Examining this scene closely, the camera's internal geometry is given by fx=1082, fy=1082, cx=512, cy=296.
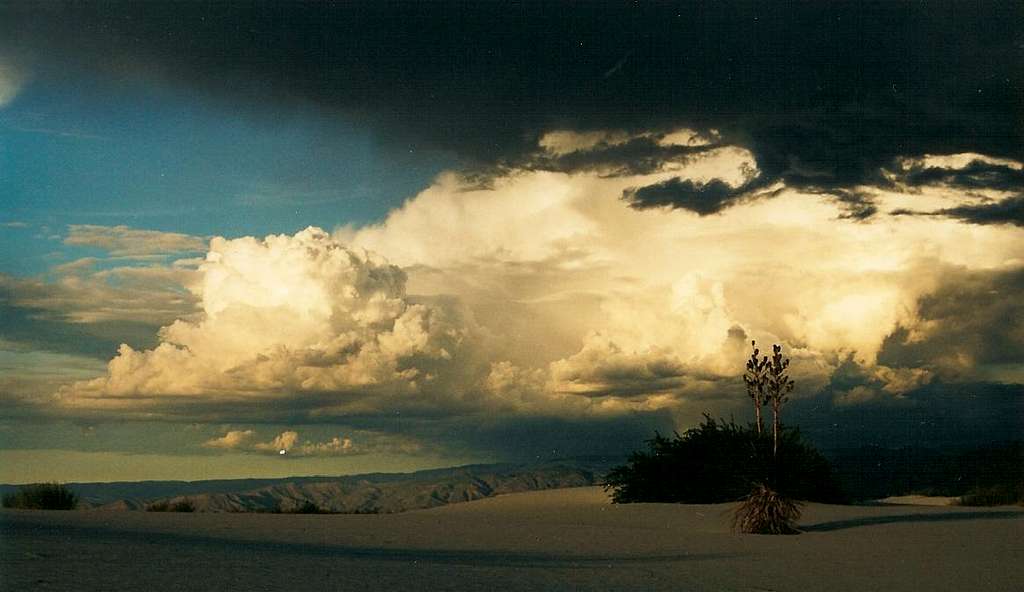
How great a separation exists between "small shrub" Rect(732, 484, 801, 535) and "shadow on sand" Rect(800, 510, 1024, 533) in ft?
3.39

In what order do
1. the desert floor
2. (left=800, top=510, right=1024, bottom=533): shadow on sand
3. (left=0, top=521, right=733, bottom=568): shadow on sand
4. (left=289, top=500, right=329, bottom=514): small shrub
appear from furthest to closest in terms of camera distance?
(left=289, top=500, right=329, bottom=514): small shrub < (left=800, top=510, right=1024, bottom=533): shadow on sand < (left=0, top=521, right=733, bottom=568): shadow on sand < the desert floor

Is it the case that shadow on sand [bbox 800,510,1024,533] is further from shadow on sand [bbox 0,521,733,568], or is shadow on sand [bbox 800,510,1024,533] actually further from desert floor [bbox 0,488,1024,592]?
shadow on sand [bbox 0,521,733,568]

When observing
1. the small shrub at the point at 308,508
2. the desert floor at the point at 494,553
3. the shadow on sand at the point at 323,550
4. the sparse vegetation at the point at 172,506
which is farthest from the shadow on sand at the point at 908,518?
the sparse vegetation at the point at 172,506

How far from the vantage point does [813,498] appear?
2872 centimetres

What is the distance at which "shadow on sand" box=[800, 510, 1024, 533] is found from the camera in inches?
810

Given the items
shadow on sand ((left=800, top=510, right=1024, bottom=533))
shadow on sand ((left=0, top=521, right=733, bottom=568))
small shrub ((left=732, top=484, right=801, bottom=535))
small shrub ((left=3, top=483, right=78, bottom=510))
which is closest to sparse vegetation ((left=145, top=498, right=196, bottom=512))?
small shrub ((left=3, top=483, right=78, bottom=510))

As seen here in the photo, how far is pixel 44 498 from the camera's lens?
22.5 metres

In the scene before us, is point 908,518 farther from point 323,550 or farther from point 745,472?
point 323,550

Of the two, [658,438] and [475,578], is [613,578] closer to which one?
[475,578]

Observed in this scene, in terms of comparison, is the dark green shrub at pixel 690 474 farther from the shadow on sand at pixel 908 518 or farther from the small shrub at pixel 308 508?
the small shrub at pixel 308 508

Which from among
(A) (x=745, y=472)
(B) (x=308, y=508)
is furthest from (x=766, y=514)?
(B) (x=308, y=508)

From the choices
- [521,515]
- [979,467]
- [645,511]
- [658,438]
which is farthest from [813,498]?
[979,467]

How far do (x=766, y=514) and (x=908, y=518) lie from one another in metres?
5.44

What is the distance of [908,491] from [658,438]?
27747 millimetres
